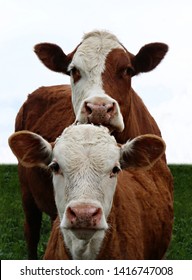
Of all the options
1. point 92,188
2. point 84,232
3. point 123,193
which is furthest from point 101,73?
point 84,232

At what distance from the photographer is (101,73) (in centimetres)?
952

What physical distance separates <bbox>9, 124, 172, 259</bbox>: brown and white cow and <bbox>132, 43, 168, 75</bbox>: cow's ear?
7.77 feet

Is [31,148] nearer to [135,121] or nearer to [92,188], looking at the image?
[92,188]

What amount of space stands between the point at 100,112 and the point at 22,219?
8.26 metres

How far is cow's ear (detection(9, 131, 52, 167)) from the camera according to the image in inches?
296

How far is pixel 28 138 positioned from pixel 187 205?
12.5 m

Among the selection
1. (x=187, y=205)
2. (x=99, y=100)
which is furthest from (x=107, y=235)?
(x=187, y=205)

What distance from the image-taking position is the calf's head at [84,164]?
680 cm

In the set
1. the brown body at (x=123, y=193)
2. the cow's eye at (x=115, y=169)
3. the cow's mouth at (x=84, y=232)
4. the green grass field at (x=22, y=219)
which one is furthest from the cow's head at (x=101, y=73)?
the green grass field at (x=22, y=219)

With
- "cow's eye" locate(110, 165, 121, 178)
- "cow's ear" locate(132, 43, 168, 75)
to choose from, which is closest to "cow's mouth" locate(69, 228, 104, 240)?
"cow's eye" locate(110, 165, 121, 178)

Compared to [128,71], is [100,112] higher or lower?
lower

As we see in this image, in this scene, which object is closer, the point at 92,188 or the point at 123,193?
the point at 92,188

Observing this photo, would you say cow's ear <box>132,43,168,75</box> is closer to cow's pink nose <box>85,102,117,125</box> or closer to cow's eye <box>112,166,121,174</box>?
cow's pink nose <box>85,102,117,125</box>
